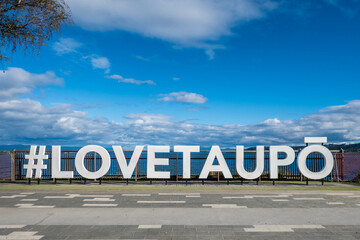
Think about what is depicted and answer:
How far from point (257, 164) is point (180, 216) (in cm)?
960

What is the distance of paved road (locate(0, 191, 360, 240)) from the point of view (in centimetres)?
750

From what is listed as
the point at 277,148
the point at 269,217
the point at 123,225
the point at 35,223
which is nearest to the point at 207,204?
the point at 269,217

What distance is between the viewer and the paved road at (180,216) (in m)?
7.50

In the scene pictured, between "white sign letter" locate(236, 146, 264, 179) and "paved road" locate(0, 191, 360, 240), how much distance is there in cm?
352

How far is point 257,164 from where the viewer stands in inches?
700

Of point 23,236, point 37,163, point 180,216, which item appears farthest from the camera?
point 37,163

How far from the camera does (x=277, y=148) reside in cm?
1772

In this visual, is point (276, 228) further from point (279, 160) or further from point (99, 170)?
point (99, 170)

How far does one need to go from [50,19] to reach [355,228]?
13635 millimetres

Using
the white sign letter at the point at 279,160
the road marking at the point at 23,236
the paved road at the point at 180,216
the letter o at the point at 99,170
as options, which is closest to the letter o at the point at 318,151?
the white sign letter at the point at 279,160

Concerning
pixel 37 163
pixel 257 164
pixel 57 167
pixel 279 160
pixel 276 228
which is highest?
pixel 279 160

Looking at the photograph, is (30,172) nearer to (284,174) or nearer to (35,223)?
(35,223)

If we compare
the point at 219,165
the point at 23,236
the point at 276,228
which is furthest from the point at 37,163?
the point at 276,228

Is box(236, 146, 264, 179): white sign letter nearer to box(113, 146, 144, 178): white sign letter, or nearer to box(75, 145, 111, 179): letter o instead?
box(113, 146, 144, 178): white sign letter
